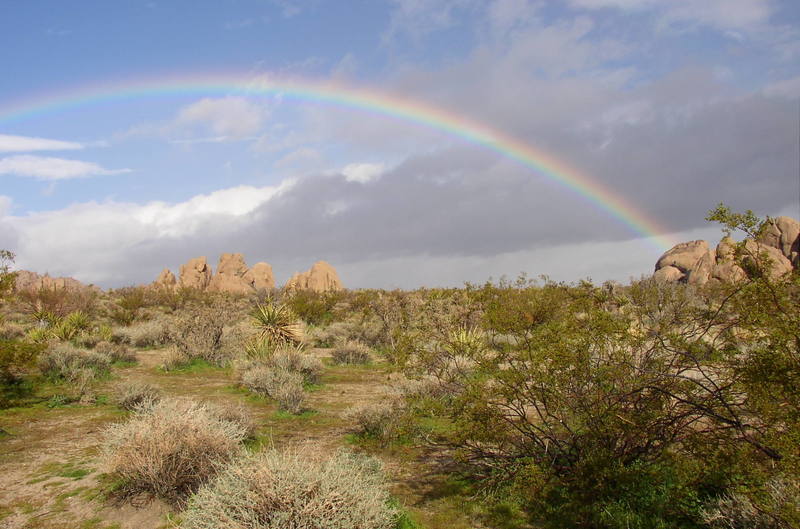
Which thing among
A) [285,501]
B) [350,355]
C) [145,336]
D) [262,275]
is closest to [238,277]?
[262,275]

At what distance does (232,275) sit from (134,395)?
2446 inches

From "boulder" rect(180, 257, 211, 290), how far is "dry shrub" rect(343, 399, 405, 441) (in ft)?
202

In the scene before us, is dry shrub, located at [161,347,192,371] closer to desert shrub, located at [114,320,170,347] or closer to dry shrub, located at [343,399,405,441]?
desert shrub, located at [114,320,170,347]

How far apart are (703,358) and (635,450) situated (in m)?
1.54

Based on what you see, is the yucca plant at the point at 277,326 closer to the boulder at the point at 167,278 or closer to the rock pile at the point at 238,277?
the rock pile at the point at 238,277

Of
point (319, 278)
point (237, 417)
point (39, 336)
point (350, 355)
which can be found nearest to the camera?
point (237, 417)

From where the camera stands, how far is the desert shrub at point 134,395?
12.0m

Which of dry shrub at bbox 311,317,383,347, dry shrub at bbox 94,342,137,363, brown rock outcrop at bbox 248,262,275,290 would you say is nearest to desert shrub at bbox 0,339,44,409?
dry shrub at bbox 94,342,137,363

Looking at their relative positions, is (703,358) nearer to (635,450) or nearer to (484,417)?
(635,450)

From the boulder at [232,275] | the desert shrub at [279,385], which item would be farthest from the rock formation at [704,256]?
the boulder at [232,275]

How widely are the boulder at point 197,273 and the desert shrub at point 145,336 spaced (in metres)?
44.3

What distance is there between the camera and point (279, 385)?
13.8 meters

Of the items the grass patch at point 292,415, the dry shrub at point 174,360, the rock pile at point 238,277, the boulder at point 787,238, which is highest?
the boulder at point 787,238

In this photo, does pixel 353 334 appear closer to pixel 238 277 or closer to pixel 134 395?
pixel 134 395
